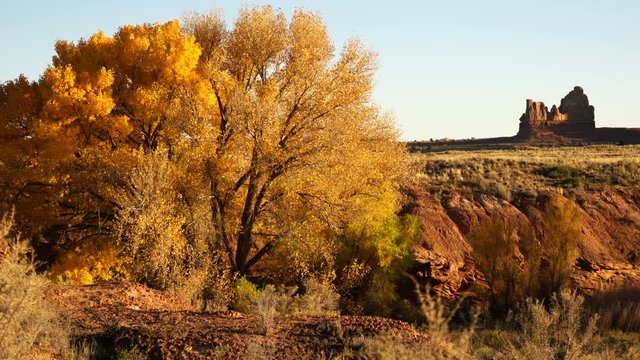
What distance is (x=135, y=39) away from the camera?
23.9m

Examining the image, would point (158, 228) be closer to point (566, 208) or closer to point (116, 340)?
point (116, 340)

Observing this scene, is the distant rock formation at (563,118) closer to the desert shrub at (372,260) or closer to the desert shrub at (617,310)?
the desert shrub at (617,310)

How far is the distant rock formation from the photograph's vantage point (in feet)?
386

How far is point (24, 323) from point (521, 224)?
105 ft

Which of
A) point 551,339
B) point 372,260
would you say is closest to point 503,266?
point 372,260

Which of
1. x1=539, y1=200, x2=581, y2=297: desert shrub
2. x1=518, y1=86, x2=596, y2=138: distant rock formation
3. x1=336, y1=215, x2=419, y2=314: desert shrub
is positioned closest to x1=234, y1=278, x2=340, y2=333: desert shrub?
x1=336, y1=215, x2=419, y2=314: desert shrub

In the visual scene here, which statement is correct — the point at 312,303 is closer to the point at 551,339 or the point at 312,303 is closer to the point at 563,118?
the point at 551,339

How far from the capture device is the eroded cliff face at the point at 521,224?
3231 centimetres

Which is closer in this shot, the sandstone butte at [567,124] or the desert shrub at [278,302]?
the desert shrub at [278,302]

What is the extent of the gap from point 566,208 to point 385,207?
7619 mm

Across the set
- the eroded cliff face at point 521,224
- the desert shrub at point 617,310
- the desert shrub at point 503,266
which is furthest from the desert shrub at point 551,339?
the eroded cliff face at point 521,224

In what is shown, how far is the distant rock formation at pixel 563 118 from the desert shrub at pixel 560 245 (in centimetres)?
9340

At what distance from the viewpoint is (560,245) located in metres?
26.8

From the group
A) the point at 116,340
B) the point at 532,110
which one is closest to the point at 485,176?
the point at 116,340
